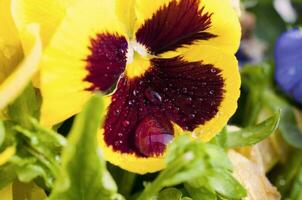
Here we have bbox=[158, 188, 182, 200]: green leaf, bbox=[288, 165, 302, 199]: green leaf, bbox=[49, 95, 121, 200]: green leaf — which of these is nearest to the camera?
bbox=[49, 95, 121, 200]: green leaf

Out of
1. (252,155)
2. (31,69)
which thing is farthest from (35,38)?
(252,155)

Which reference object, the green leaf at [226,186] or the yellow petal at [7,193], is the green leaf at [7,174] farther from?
the green leaf at [226,186]

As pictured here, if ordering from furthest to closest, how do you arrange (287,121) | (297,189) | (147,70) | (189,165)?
(287,121)
(297,189)
(147,70)
(189,165)

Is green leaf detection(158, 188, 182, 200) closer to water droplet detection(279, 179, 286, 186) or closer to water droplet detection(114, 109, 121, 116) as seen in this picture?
water droplet detection(114, 109, 121, 116)

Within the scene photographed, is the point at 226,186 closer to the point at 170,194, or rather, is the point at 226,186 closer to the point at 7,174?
the point at 170,194

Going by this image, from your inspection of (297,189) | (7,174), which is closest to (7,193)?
(7,174)

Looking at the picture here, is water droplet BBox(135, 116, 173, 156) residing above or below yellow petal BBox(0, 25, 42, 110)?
below

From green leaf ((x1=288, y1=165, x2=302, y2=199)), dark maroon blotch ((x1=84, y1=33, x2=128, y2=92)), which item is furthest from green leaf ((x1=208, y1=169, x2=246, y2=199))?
green leaf ((x1=288, y1=165, x2=302, y2=199))

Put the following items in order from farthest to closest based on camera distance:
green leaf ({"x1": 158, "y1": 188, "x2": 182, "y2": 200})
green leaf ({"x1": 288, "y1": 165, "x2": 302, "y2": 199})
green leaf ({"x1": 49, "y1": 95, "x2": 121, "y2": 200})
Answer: green leaf ({"x1": 288, "y1": 165, "x2": 302, "y2": 199})
green leaf ({"x1": 158, "y1": 188, "x2": 182, "y2": 200})
green leaf ({"x1": 49, "y1": 95, "x2": 121, "y2": 200})

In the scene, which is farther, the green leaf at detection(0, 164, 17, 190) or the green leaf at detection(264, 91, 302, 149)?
the green leaf at detection(264, 91, 302, 149)
